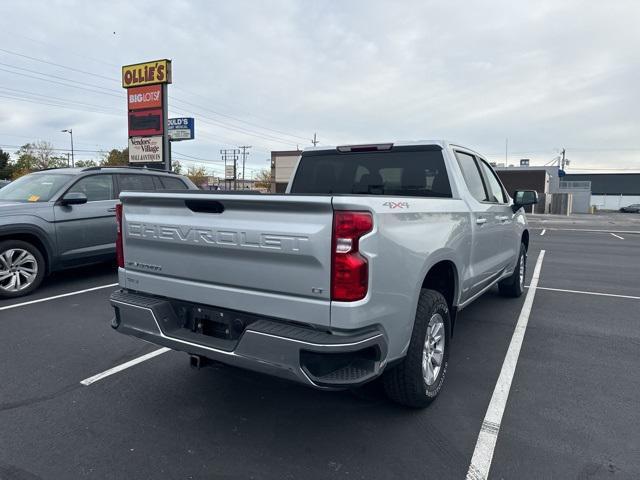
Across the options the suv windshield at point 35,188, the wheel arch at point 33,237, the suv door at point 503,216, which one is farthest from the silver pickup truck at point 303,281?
the suv windshield at point 35,188

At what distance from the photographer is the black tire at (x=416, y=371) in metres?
2.97

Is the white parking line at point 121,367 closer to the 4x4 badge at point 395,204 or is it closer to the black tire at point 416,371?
the black tire at point 416,371

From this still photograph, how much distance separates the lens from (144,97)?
17094mm

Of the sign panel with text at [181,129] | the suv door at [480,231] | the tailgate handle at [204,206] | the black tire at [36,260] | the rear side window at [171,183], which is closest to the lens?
the tailgate handle at [204,206]

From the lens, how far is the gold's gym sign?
54.0 feet

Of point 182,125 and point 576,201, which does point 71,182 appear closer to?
point 182,125

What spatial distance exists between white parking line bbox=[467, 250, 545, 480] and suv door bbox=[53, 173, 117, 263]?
5.88 m

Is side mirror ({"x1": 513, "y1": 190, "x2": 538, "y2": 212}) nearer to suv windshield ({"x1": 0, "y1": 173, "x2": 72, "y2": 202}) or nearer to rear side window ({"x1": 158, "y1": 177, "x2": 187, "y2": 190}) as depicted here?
rear side window ({"x1": 158, "y1": 177, "x2": 187, "y2": 190})

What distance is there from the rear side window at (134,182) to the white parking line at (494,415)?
622 centimetres

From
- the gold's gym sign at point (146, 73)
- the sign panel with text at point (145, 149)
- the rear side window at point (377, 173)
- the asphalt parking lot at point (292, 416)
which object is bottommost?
the asphalt parking lot at point (292, 416)

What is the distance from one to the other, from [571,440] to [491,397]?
66 centimetres

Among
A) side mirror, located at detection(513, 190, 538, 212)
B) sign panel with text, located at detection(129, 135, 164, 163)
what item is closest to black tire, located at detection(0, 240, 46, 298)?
side mirror, located at detection(513, 190, 538, 212)

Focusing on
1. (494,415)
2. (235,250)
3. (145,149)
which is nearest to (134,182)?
(235,250)

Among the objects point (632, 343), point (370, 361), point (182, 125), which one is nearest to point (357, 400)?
point (370, 361)
